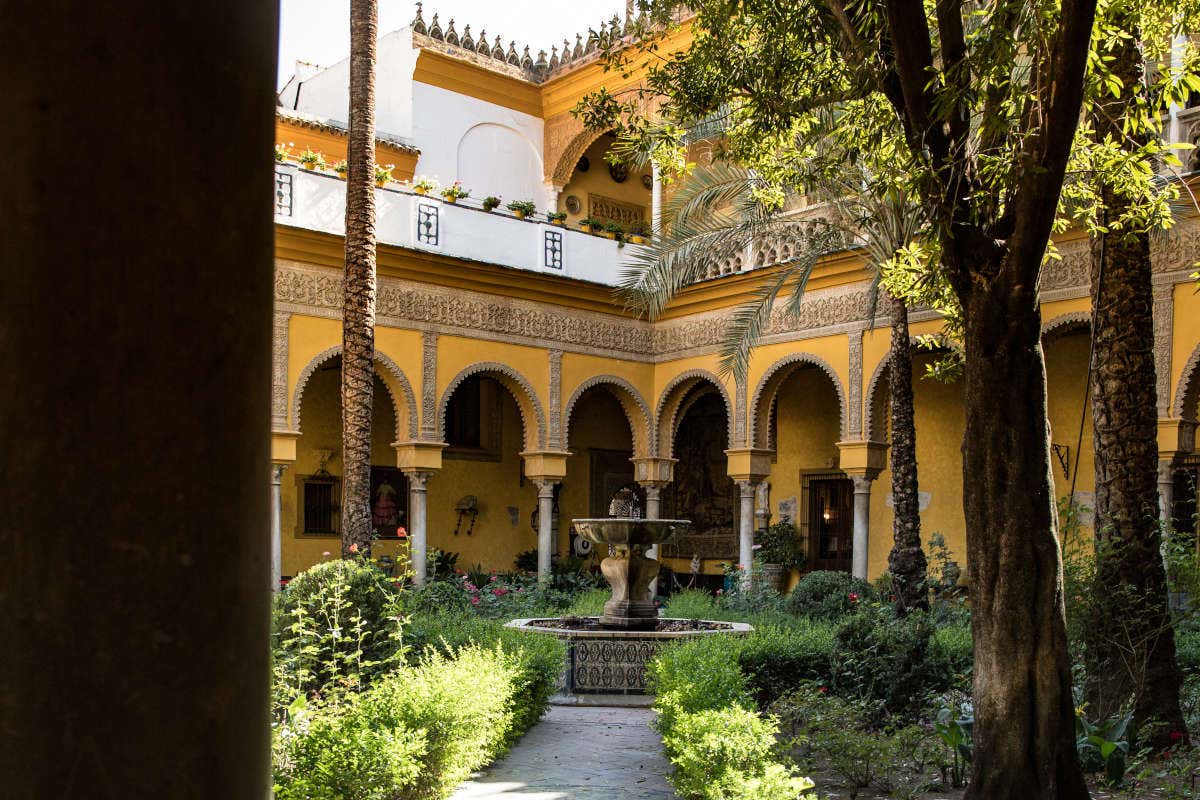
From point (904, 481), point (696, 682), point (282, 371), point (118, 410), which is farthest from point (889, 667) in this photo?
point (282, 371)

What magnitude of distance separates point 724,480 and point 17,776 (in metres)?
20.1

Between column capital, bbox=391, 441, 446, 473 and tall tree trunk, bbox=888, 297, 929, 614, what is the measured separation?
6852mm

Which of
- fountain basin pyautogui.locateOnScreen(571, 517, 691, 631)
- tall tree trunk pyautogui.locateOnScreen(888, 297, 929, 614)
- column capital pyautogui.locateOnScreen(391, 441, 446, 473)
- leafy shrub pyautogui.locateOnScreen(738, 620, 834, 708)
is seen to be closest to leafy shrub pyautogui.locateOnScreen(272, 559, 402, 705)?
leafy shrub pyautogui.locateOnScreen(738, 620, 834, 708)

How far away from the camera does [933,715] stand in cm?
733

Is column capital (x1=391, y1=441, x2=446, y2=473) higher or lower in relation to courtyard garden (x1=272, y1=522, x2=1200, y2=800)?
higher

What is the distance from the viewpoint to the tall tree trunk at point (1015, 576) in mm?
4602

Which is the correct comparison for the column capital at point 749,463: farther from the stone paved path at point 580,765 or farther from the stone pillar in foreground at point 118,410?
the stone pillar in foreground at point 118,410

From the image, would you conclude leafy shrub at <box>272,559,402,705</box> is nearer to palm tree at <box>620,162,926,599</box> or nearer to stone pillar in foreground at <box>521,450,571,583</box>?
palm tree at <box>620,162,926,599</box>

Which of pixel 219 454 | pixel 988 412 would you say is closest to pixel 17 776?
pixel 219 454

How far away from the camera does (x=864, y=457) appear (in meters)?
15.7

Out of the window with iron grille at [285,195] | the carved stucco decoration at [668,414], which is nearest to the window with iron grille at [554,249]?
the carved stucco decoration at [668,414]

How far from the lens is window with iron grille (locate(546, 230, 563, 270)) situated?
17375mm

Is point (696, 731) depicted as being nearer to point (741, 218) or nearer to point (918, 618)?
point (918, 618)

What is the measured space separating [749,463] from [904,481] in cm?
516
